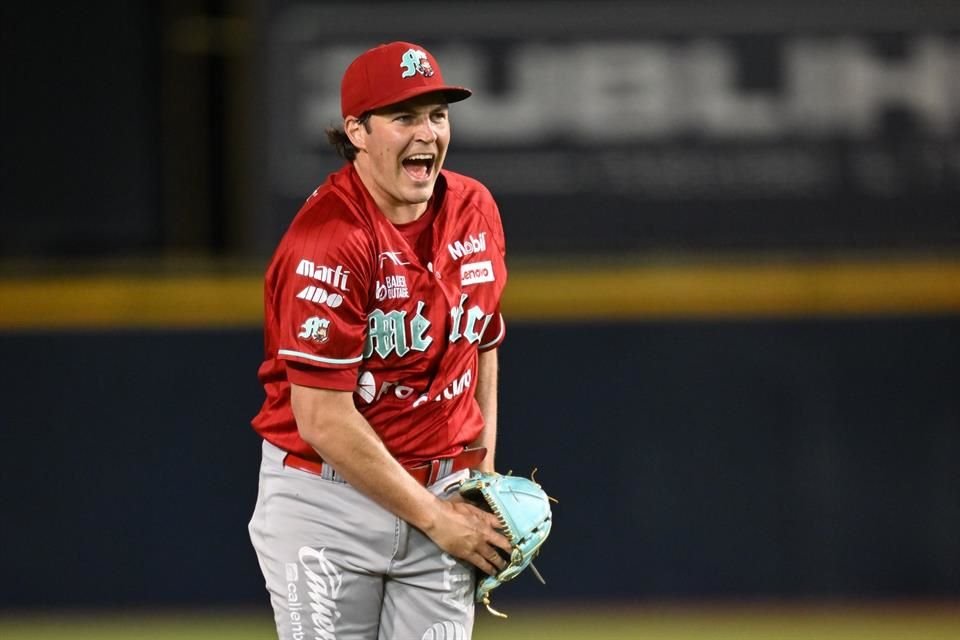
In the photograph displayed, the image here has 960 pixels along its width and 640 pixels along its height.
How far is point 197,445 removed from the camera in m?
6.07

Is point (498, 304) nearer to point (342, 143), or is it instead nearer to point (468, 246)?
point (468, 246)

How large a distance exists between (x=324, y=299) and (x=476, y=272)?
1.34ft

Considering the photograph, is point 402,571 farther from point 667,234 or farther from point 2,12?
point 2,12

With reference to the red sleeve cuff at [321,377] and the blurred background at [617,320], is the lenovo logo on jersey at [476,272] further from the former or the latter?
the blurred background at [617,320]

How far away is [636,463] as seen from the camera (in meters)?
6.10

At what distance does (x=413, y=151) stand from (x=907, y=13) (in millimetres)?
3546

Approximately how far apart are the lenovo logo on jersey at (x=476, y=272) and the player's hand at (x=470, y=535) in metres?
0.46

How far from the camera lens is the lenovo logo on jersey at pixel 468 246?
3215 millimetres

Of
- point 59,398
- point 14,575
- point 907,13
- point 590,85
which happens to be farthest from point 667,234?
point 14,575

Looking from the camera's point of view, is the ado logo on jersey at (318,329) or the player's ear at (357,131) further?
the player's ear at (357,131)

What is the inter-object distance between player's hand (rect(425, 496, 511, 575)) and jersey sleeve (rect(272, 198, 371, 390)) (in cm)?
35

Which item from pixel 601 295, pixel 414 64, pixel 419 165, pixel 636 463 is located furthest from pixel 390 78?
pixel 636 463

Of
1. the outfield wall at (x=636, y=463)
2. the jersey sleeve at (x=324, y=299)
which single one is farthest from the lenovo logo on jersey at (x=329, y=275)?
the outfield wall at (x=636, y=463)

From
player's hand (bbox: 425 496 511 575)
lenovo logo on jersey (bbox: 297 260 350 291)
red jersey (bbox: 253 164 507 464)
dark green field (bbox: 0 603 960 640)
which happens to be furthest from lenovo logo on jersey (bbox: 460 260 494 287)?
dark green field (bbox: 0 603 960 640)
